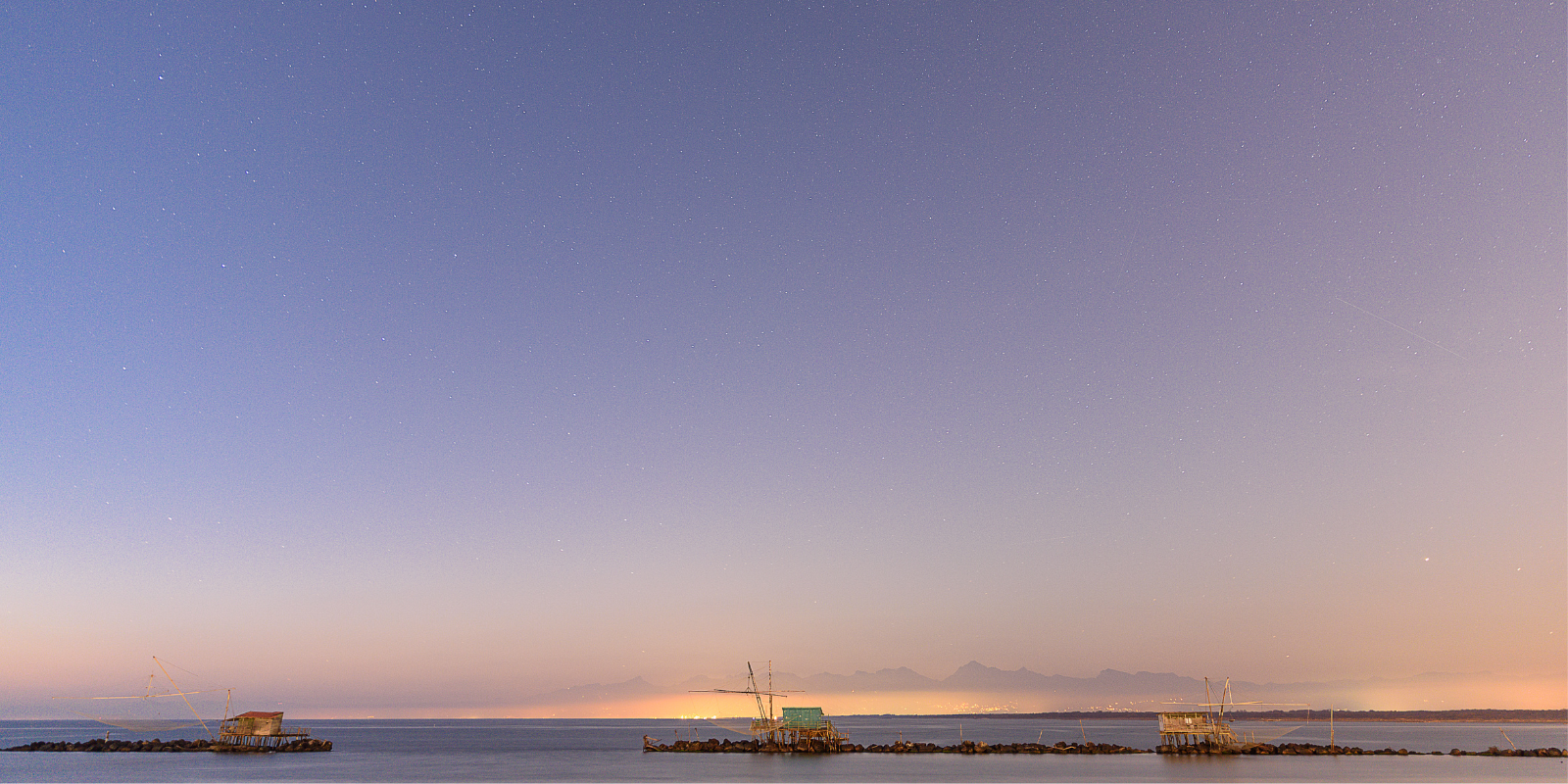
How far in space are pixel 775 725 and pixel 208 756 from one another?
62.6 metres

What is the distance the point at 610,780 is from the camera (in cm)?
8044

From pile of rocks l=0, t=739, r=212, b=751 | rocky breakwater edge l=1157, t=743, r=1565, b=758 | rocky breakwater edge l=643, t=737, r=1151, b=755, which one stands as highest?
rocky breakwater edge l=1157, t=743, r=1565, b=758

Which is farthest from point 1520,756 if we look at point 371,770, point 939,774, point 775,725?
point 371,770

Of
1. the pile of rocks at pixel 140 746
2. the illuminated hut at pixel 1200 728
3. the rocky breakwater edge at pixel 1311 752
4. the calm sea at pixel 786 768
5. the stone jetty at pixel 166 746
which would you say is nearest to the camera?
the calm sea at pixel 786 768

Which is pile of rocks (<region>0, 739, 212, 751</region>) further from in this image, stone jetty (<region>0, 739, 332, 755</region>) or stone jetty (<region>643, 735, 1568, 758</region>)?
stone jetty (<region>643, 735, 1568, 758</region>)

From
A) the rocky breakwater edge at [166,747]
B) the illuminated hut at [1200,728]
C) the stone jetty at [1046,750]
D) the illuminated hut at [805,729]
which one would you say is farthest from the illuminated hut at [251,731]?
the illuminated hut at [1200,728]

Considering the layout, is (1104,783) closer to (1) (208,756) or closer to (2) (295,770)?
(2) (295,770)

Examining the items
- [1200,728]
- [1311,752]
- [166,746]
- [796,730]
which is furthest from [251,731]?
[1311,752]

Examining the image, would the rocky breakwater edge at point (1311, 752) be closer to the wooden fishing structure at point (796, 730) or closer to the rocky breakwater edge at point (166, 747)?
the wooden fishing structure at point (796, 730)

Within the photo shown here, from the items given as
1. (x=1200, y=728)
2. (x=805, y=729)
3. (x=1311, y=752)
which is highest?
(x=1200, y=728)

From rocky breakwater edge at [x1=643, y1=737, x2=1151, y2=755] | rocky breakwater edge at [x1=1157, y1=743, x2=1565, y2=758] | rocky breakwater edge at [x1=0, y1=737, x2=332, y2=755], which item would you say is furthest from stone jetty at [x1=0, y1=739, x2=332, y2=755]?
rocky breakwater edge at [x1=1157, y1=743, x2=1565, y2=758]

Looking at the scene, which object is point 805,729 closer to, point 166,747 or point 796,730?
point 796,730

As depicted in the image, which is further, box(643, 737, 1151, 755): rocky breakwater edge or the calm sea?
box(643, 737, 1151, 755): rocky breakwater edge

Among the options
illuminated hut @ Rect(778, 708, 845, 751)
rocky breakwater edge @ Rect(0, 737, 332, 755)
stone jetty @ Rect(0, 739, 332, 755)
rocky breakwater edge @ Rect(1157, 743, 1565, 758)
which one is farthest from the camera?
stone jetty @ Rect(0, 739, 332, 755)
